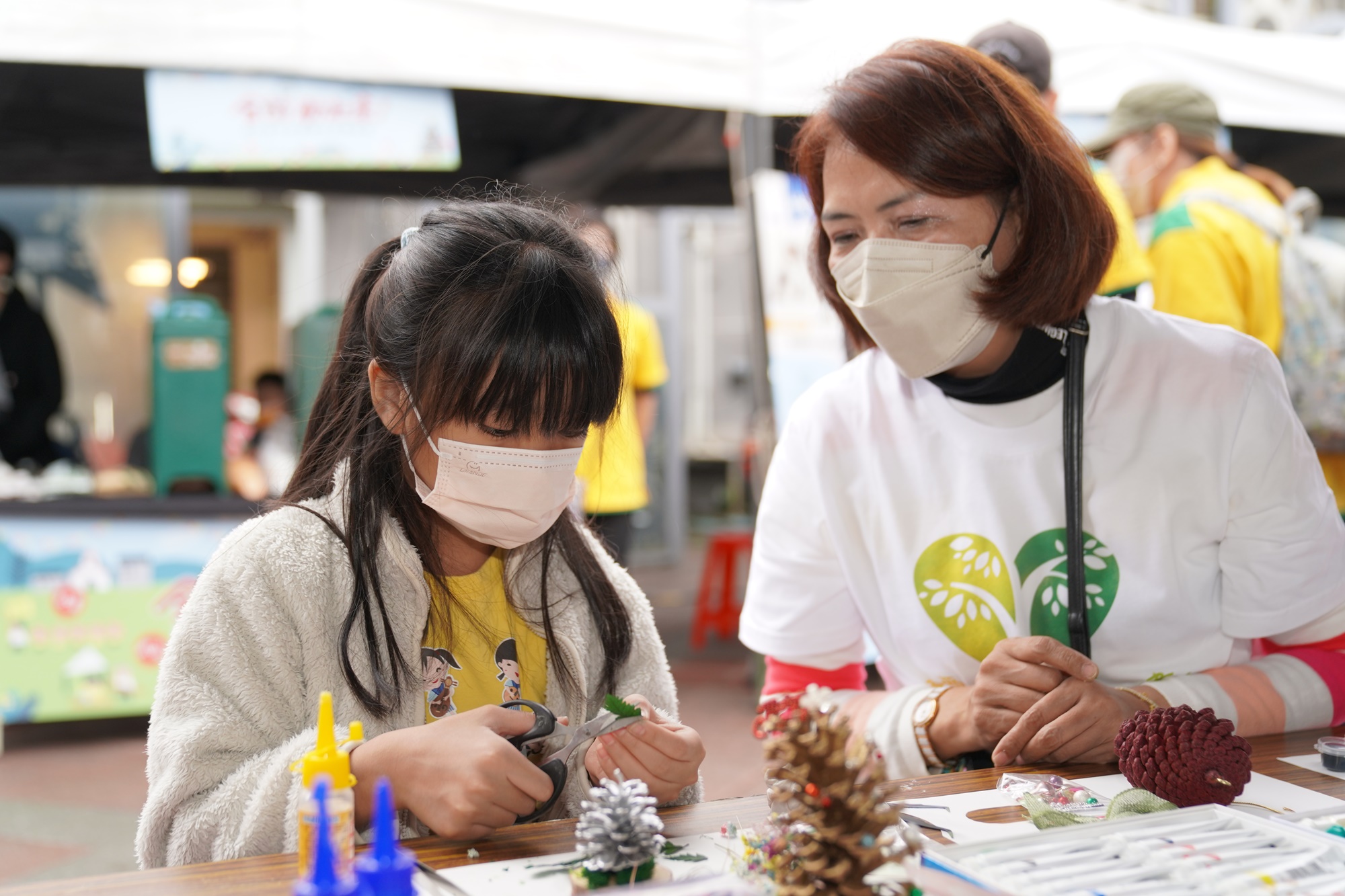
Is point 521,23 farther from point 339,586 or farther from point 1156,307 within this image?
point 339,586

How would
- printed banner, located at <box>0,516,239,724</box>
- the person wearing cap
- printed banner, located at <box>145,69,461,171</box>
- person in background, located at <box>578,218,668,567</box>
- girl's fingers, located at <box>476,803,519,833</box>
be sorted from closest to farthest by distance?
girl's fingers, located at <box>476,803,519,833</box> < the person wearing cap < printed banner, located at <box>145,69,461,171</box> < printed banner, located at <box>0,516,239,724</box> < person in background, located at <box>578,218,668,567</box>

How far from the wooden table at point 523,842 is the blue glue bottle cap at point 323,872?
23 centimetres

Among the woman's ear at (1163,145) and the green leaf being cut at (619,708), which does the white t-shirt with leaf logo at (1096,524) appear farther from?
the woman's ear at (1163,145)

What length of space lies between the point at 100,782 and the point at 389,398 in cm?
335

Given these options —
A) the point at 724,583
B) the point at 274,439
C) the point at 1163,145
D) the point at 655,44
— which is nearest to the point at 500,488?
the point at 1163,145

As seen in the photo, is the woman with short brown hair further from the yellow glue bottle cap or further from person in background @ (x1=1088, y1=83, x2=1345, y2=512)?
person in background @ (x1=1088, y1=83, x2=1345, y2=512)

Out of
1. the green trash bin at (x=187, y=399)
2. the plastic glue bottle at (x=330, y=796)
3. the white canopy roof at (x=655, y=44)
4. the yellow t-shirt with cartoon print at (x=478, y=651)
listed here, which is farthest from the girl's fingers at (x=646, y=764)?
the green trash bin at (x=187, y=399)

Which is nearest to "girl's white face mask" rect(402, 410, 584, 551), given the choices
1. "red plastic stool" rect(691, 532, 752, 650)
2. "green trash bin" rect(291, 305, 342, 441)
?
"green trash bin" rect(291, 305, 342, 441)

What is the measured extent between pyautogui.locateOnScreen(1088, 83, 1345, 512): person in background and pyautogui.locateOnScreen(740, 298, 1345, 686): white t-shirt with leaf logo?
1200 mm

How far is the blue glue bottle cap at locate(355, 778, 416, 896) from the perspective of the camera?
28.5 inches

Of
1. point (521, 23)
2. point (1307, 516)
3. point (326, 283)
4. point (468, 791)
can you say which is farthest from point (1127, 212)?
point (326, 283)

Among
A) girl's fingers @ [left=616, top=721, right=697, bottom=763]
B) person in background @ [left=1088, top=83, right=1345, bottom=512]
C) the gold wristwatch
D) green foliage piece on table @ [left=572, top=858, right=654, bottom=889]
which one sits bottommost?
the gold wristwatch

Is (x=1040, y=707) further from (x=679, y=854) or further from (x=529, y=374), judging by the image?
(x=529, y=374)

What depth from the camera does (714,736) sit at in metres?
4.57
